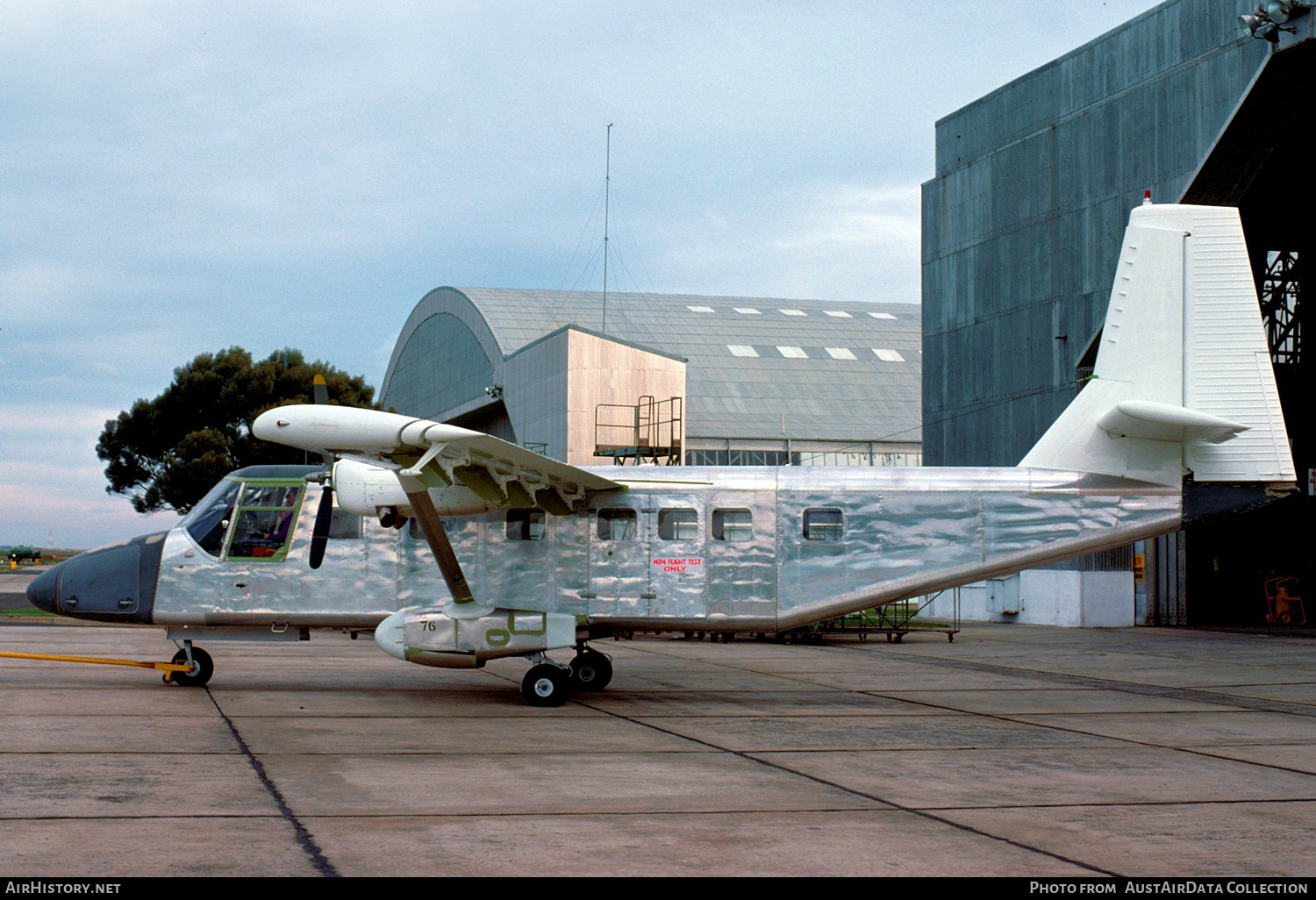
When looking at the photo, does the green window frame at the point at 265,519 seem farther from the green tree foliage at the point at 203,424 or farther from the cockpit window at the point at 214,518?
the green tree foliage at the point at 203,424

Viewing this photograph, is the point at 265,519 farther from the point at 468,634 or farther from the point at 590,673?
the point at 590,673

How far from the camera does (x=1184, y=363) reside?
1452 cm

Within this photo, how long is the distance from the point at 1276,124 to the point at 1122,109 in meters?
5.18

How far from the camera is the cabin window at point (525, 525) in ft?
49.6

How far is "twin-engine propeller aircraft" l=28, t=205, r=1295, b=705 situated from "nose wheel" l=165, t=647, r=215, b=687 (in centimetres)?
4

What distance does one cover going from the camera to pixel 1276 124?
80.7ft

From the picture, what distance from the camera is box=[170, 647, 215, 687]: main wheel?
15.8 metres

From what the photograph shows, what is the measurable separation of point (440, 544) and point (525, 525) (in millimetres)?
1427

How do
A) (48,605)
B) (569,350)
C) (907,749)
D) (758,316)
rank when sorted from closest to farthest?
(907,749) → (48,605) → (569,350) → (758,316)

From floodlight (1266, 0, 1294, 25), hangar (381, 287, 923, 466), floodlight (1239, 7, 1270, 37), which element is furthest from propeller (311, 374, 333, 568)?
hangar (381, 287, 923, 466)

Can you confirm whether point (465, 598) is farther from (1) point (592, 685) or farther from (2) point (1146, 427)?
(2) point (1146, 427)

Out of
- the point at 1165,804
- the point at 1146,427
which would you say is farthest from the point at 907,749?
the point at 1146,427

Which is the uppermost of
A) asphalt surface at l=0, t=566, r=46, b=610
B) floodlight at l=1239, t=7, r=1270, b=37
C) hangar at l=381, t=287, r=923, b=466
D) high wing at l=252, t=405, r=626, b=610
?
floodlight at l=1239, t=7, r=1270, b=37

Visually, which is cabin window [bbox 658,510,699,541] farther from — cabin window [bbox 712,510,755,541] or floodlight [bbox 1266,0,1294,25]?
floodlight [bbox 1266,0,1294,25]
